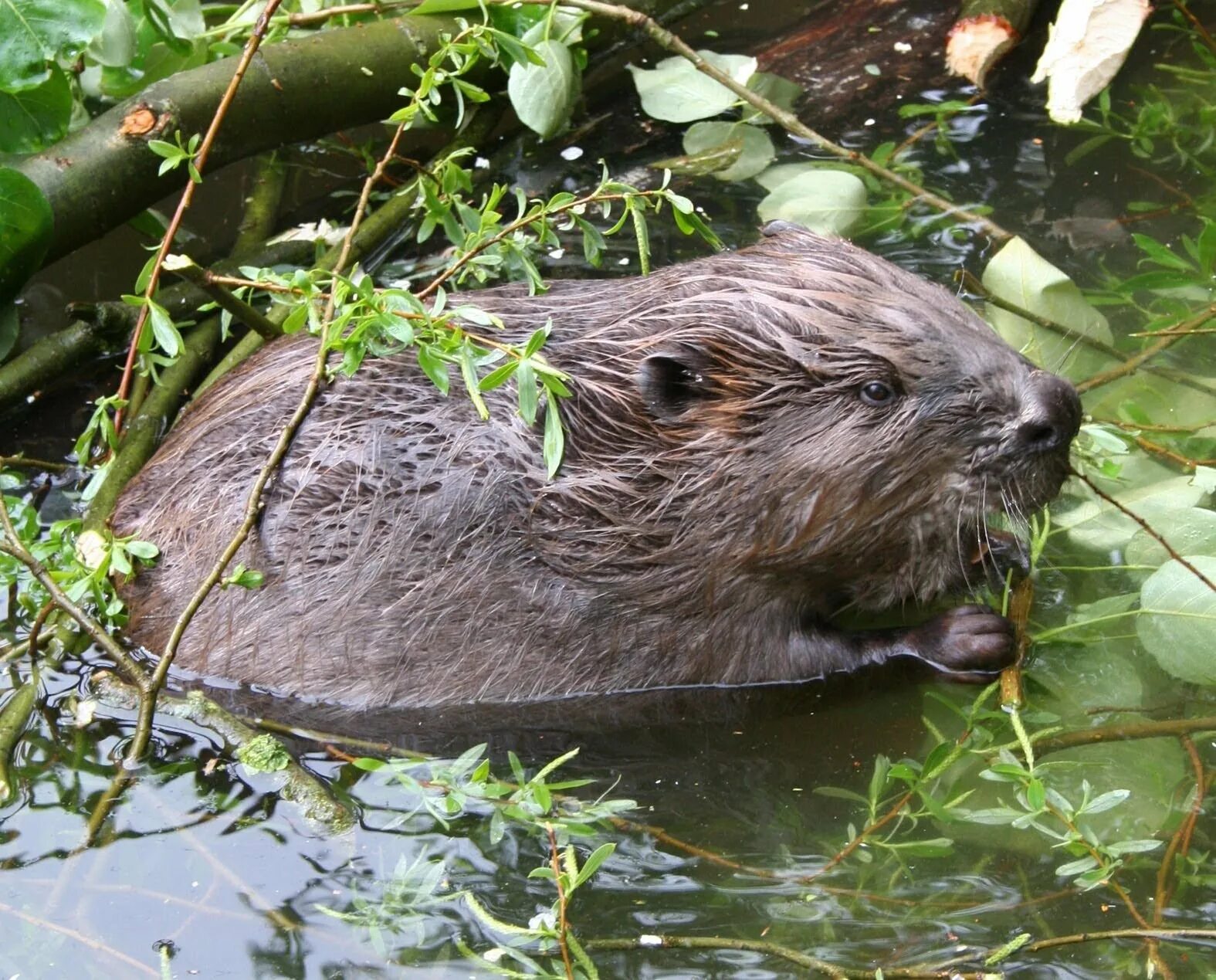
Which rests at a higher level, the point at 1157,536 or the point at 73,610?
the point at 73,610

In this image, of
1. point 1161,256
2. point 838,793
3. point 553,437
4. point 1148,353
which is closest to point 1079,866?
point 838,793

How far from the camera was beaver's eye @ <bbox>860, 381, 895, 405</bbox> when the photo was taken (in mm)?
3078

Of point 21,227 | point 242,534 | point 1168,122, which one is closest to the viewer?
point 242,534

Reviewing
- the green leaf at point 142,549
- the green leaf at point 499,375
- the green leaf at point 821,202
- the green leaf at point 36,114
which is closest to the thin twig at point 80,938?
the green leaf at point 142,549

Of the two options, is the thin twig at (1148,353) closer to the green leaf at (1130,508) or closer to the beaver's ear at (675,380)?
the green leaf at (1130,508)

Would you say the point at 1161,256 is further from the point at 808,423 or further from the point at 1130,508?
the point at 808,423

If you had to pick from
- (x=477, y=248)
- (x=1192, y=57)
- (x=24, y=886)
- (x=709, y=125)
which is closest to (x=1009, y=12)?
(x=1192, y=57)

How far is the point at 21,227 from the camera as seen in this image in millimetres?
3725

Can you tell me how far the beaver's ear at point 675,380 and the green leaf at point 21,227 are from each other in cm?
165

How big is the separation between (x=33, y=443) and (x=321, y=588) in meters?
1.26

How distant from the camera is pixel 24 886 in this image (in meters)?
2.83

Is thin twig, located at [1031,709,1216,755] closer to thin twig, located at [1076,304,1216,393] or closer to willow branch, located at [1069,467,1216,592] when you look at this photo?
willow branch, located at [1069,467,1216,592]

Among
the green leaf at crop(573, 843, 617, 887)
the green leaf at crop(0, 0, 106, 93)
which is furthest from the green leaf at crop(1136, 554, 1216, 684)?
the green leaf at crop(0, 0, 106, 93)

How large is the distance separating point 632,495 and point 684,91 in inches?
63.1
